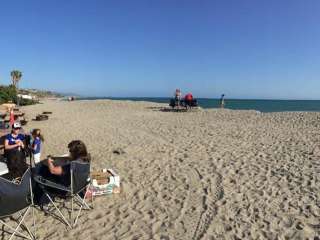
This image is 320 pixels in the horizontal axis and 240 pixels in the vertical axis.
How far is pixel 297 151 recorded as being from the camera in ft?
28.5

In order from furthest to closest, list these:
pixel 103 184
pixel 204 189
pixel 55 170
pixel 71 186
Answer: pixel 204 189 < pixel 103 184 < pixel 55 170 < pixel 71 186

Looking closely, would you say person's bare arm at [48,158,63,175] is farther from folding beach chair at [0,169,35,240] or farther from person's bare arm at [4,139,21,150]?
person's bare arm at [4,139,21,150]

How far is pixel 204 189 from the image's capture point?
5809 millimetres

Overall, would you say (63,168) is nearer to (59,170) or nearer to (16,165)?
(59,170)

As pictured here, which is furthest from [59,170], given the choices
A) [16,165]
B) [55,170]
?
[16,165]

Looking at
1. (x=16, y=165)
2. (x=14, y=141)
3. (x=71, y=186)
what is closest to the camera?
(x=71, y=186)

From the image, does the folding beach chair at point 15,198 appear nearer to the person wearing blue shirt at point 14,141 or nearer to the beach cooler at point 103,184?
the beach cooler at point 103,184

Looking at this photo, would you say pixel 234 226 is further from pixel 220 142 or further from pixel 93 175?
pixel 220 142

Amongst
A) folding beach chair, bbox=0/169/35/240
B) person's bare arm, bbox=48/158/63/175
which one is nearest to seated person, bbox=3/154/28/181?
person's bare arm, bbox=48/158/63/175

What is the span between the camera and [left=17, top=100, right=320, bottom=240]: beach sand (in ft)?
14.2

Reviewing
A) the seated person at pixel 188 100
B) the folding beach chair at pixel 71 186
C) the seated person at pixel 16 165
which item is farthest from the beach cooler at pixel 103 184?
the seated person at pixel 188 100

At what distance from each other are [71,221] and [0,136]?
3994mm

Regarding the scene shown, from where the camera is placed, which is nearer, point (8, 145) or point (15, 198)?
point (15, 198)

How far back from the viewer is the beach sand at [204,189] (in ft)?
14.2
